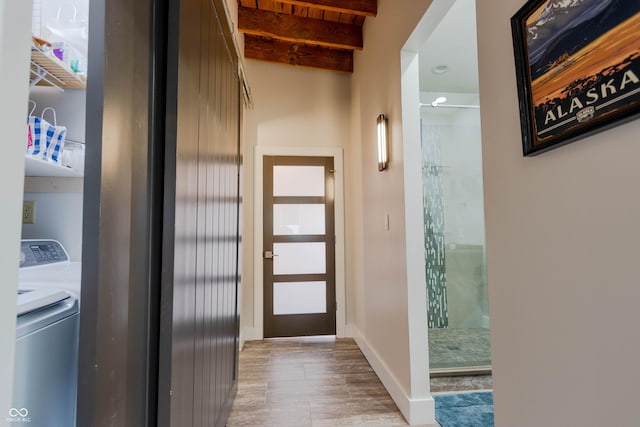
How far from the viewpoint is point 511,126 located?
3.29 ft

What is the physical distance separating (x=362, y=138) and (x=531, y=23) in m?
2.14

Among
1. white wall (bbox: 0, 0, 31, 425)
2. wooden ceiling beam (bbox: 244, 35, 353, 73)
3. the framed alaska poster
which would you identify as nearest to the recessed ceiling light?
wooden ceiling beam (bbox: 244, 35, 353, 73)

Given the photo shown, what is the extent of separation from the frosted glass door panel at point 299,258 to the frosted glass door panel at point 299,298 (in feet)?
0.52

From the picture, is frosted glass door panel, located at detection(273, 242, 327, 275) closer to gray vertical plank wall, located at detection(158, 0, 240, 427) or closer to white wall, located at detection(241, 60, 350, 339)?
white wall, located at detection(241, 60, 350, 339)

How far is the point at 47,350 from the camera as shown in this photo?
65 centimetres

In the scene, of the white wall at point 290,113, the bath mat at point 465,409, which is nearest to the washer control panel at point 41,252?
the bath mat at point 465,409

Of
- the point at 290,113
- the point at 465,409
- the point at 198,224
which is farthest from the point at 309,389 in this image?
the point at 290,113

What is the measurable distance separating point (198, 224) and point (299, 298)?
2.35 metres

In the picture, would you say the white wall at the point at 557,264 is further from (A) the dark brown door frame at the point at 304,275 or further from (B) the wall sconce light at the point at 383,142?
(A) the dark brown door frame at the point at 304,275

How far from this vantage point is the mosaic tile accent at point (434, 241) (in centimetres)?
288

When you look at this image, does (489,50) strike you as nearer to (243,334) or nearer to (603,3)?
(603,3)

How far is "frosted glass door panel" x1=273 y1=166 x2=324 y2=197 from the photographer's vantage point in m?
3.38

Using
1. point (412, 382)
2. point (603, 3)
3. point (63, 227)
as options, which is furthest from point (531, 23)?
point (412, 382)

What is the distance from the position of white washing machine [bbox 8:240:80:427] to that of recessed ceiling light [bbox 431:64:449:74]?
10.7ft
